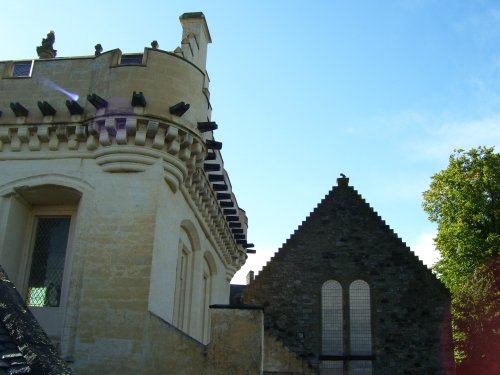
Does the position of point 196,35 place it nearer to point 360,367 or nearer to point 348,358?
point 348,358

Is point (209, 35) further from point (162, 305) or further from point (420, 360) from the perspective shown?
point (420, 360)

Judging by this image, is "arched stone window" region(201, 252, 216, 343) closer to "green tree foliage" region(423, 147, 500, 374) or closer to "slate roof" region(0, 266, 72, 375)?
"green tree foliage" region(423, 147, 500, 374)

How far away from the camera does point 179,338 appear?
12.2m

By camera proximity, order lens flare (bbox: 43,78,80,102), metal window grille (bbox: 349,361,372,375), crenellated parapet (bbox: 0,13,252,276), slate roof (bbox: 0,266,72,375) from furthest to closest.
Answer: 1. metal window grille (bbox: 349,361,372,375)
2. lens flare (bbox: 43,78,80,102)
3. crenellated parapet (bbox: 0,13,252,276)
4. slate roof (bbox: 0,266,72,375)

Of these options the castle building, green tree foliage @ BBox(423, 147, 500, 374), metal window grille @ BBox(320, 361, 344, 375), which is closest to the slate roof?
the castle building

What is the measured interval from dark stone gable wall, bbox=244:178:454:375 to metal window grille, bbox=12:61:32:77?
14.7 metres

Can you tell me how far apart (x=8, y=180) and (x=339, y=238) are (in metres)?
16.8

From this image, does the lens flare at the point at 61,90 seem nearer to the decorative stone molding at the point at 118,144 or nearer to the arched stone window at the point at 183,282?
the decorative stone molding at the point at 118,144

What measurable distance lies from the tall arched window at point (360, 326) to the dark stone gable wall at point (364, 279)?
8.5 inches

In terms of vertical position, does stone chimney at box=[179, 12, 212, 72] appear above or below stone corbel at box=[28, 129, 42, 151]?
above

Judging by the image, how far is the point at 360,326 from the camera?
26062mm

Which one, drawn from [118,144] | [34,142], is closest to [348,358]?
[118,144]

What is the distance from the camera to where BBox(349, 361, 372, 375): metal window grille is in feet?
83.5

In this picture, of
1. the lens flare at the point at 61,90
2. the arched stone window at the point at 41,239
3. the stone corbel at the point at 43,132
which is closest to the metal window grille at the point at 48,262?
the arched stone window at the point at 41,239
